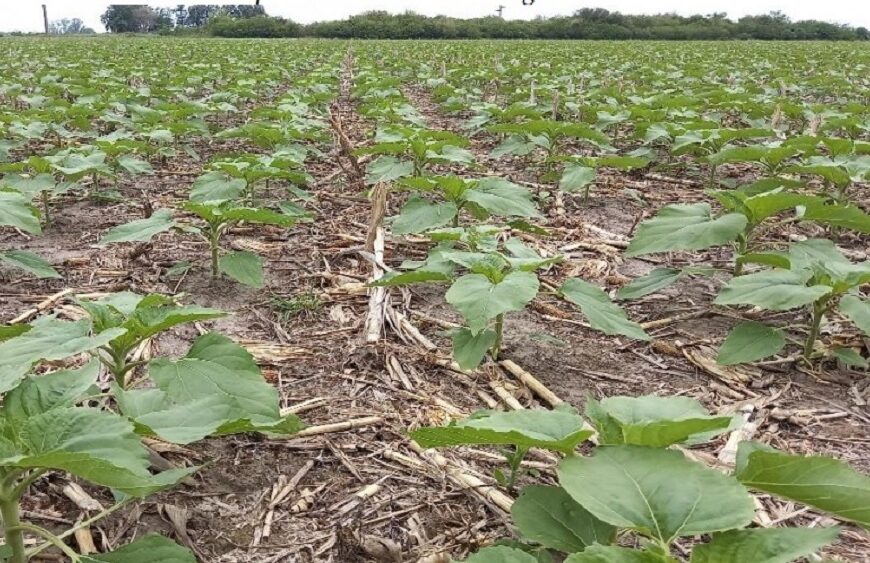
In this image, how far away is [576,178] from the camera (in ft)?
16.2

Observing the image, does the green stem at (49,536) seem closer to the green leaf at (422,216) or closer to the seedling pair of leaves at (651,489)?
the seedling pair of leaves at (651,489)

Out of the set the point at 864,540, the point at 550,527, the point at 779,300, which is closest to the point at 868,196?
the point at 779,300

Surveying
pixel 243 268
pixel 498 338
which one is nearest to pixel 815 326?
pixel 498 338

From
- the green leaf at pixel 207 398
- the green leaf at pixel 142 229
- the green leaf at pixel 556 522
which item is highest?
the green leaf at pixel 142 229

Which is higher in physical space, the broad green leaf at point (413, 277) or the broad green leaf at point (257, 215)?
the broad green leaf at point (257, 215)

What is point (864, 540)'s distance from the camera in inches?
77.0

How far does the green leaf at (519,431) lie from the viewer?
1516 millimetres

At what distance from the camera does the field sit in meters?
1.46

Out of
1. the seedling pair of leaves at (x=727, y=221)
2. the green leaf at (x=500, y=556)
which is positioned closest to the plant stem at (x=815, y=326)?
the seedling pair of leaves at (x=727, y=221)

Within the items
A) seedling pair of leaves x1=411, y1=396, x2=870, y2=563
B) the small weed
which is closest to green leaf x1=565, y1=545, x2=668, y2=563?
seedling pair of leaves x1=411, y1=396, x2=870, y2=563

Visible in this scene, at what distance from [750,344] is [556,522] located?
1626 mm

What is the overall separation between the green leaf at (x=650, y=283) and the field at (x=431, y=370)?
0.02 meters

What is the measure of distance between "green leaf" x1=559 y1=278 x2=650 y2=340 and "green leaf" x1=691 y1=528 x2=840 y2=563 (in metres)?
1.44

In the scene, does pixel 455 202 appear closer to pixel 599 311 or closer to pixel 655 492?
pixel 599 311
